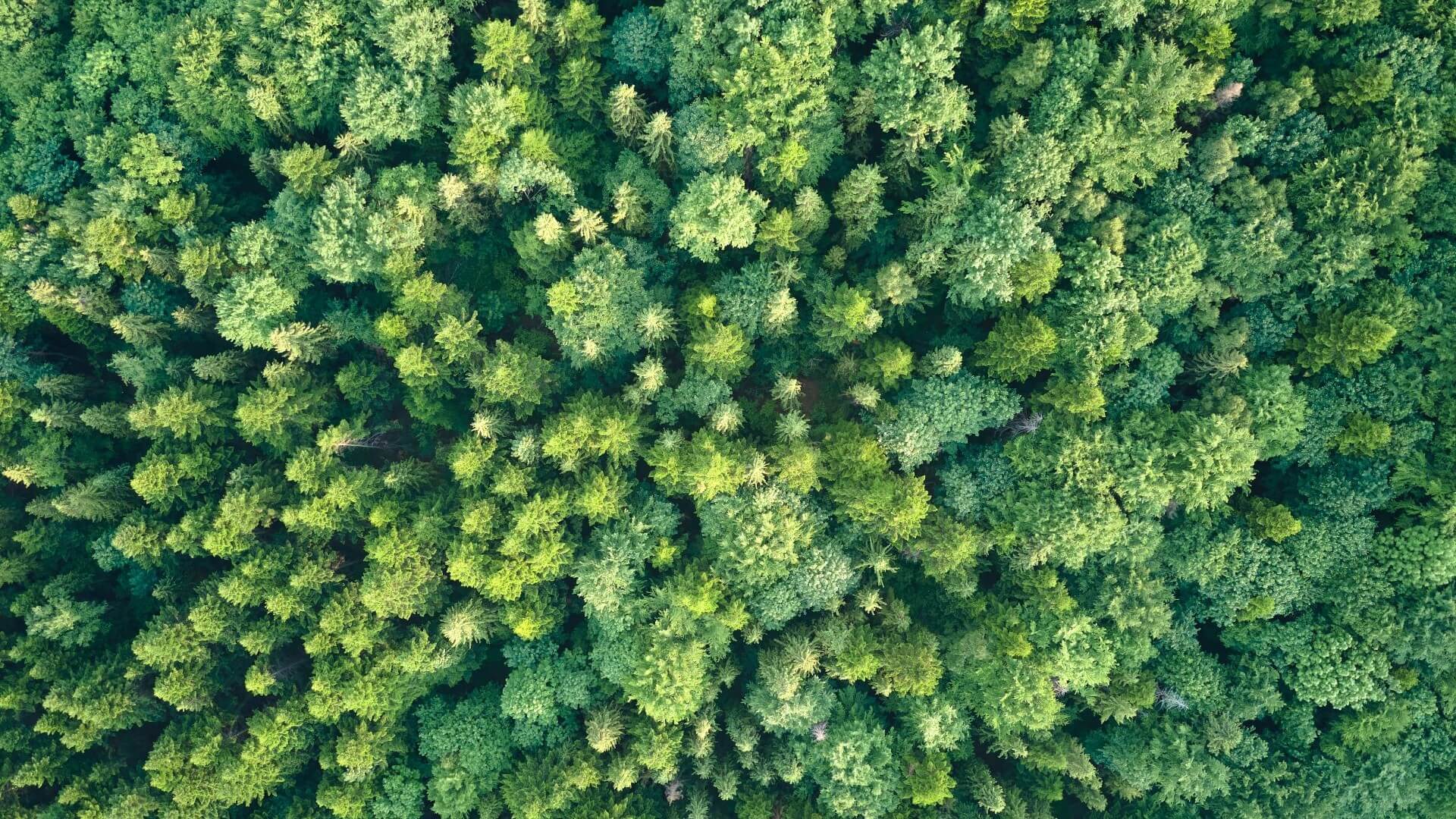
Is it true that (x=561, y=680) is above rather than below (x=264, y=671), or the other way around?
above

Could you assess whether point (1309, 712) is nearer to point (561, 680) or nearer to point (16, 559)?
point (561, 680)

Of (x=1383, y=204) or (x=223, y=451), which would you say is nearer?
(x=1383, y=204)

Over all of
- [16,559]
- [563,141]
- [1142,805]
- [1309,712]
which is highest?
[563,141]

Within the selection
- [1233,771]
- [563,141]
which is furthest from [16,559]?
[1233,771]

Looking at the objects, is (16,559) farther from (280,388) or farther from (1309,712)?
(1309,712)

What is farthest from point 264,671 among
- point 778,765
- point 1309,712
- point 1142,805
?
point 1309,712

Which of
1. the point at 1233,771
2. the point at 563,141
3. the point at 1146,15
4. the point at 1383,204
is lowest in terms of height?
the point at 1233,771
